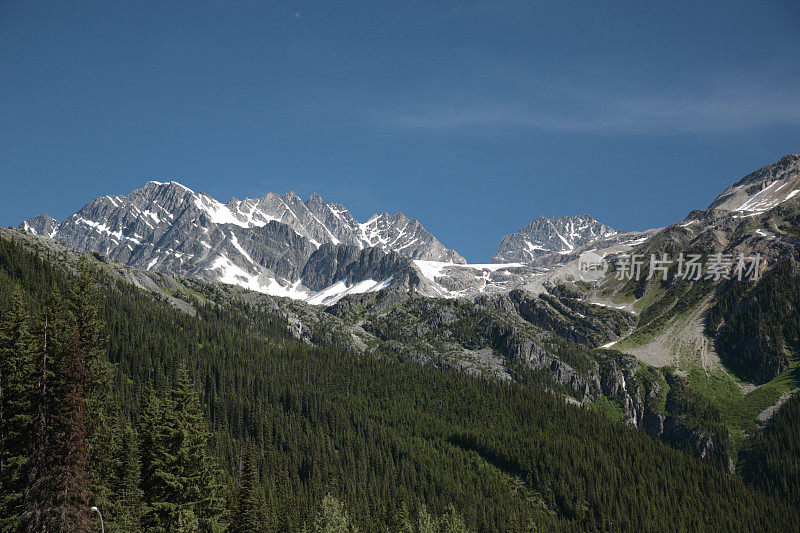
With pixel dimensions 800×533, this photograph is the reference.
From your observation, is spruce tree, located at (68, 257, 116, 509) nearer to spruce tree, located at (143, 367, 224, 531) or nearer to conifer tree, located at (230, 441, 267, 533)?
spruce tree, located at (143, 367, 224, 531)

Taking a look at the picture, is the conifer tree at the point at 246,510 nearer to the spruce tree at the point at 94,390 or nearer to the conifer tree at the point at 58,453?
the spruce tree at the point at 94,390

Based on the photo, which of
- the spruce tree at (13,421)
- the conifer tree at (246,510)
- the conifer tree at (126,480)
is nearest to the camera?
the spruce tree at (13,421)

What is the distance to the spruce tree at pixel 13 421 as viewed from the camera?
1684 inches

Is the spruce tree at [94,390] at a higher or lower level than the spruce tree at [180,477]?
higher

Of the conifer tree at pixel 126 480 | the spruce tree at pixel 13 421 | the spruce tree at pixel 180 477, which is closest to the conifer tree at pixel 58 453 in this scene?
the spruce tree at pixel 13 421

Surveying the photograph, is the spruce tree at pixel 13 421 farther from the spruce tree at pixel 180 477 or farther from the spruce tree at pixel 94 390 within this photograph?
the spruce tree at pixel 180 477

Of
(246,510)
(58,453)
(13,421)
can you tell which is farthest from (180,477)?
(246,510)

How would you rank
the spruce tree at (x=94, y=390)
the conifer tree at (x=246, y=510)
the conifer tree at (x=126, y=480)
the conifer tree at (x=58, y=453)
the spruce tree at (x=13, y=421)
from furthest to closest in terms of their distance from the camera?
the conifer tree at (x=246, y=510) → the conifer tree at (x=126, y=480) → the spruce tree at (x=94, y=390) → the spruce tree at (x=13, y=421) → the conifer tree at (x=58, y=453)

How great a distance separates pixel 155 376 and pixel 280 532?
10880 centimetres

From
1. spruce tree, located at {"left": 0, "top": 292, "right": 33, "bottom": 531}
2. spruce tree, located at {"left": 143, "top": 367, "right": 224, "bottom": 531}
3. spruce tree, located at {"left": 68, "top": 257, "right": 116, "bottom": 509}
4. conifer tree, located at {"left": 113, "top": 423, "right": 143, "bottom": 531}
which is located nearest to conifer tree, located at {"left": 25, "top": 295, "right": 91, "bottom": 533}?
spruce tree, located at {"left": 0, "top": 292, "right": 33, "bottom": 531}

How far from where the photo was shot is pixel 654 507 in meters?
186

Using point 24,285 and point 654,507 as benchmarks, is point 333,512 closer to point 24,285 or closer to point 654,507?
point 654,507

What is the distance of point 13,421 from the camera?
43125 mm

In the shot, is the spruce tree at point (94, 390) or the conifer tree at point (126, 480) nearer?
the spruce tree at point (94, 390)
